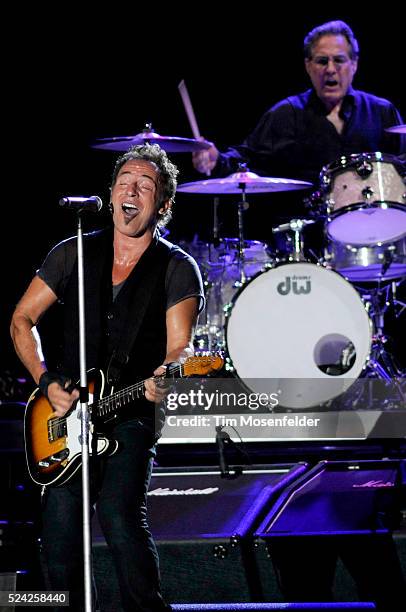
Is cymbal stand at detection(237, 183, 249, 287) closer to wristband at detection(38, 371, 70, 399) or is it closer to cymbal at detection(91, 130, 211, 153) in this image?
cymbal at detection(91, 130, 211, 153)

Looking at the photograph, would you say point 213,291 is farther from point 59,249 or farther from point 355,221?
point 59,249

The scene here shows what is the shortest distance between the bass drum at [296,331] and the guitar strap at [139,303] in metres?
2.33

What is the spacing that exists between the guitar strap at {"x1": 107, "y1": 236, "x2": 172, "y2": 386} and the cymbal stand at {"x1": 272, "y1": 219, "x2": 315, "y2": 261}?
2.66m

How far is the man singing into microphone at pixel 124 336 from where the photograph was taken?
3.11 m

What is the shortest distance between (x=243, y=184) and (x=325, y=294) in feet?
3.46

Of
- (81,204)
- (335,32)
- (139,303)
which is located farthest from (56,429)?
(335,32)

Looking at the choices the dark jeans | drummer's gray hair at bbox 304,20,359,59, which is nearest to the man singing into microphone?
the dark jeans

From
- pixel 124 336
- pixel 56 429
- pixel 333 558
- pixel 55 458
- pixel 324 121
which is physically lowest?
pixel 333 558

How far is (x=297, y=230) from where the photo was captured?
20.2ft

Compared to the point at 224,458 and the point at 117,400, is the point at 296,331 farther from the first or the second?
the point at 117,400

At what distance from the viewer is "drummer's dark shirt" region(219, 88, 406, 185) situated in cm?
680

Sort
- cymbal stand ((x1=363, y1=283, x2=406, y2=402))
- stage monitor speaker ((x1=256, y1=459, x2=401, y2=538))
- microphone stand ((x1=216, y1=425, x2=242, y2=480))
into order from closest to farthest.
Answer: stage monitor speaker ((x1=256, y1=459, x2=401, y2=538)) < microphone stand ((x1=216, y1=425, x2=242, y2=480)) < cymbal stand ((x1=363, y1=283, x2=406, y2=402))

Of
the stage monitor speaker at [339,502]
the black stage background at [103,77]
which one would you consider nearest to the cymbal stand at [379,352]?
the stage monitor speaker at [339,502]

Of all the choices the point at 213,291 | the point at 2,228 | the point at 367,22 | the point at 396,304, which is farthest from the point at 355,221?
the point at 2,228
